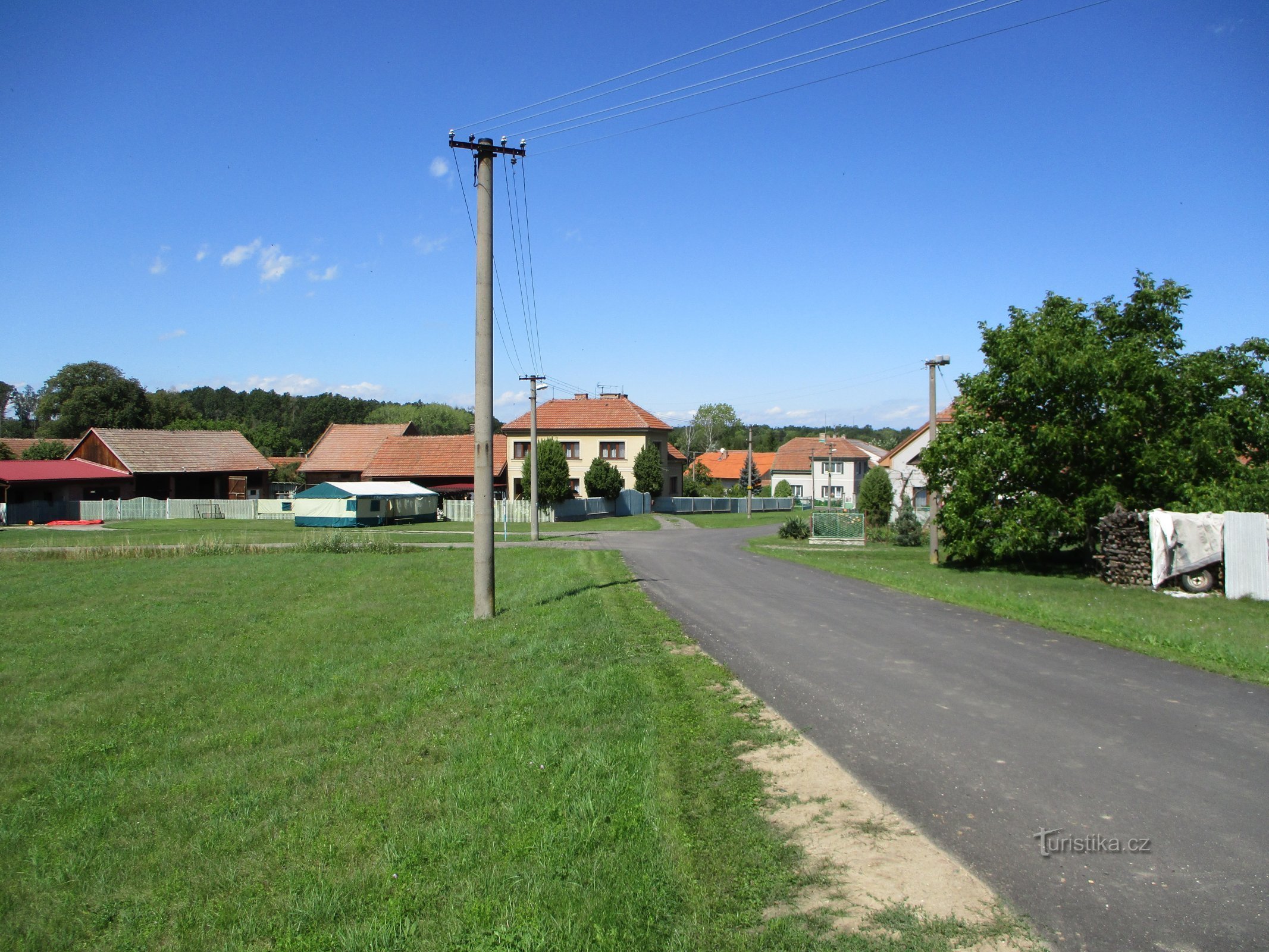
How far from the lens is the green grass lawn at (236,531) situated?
112ft

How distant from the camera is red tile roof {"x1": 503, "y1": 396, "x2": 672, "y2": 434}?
2356 inches

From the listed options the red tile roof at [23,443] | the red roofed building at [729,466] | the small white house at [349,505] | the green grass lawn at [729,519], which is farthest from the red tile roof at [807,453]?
the red tile roof at [23,443]

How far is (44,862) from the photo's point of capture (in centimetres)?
525

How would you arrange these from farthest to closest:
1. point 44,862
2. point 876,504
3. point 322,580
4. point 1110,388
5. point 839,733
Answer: point 876,504 < point 1110,388 < point 322,580 < point 839,733 < point 44,862

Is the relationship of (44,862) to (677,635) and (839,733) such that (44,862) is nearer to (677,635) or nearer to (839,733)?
(839,733)

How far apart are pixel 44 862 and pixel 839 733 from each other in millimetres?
5957

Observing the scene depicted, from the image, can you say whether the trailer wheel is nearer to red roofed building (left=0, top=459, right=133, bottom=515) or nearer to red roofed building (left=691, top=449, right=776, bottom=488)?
red roofed building (left=0, top=459, right=133, bottom=515)

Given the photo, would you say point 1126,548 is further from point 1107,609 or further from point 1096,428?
point 1107,609

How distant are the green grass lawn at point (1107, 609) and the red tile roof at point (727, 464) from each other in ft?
226

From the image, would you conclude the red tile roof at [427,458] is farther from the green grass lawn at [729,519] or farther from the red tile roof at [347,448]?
the green grass lawn at [729,519]

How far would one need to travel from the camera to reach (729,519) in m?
57.9

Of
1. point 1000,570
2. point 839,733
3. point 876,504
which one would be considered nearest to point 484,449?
point 839,733

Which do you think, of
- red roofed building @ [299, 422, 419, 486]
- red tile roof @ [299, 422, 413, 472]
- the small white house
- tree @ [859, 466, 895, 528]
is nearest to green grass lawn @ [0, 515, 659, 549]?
the small white house

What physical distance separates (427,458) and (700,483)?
31183 mm
